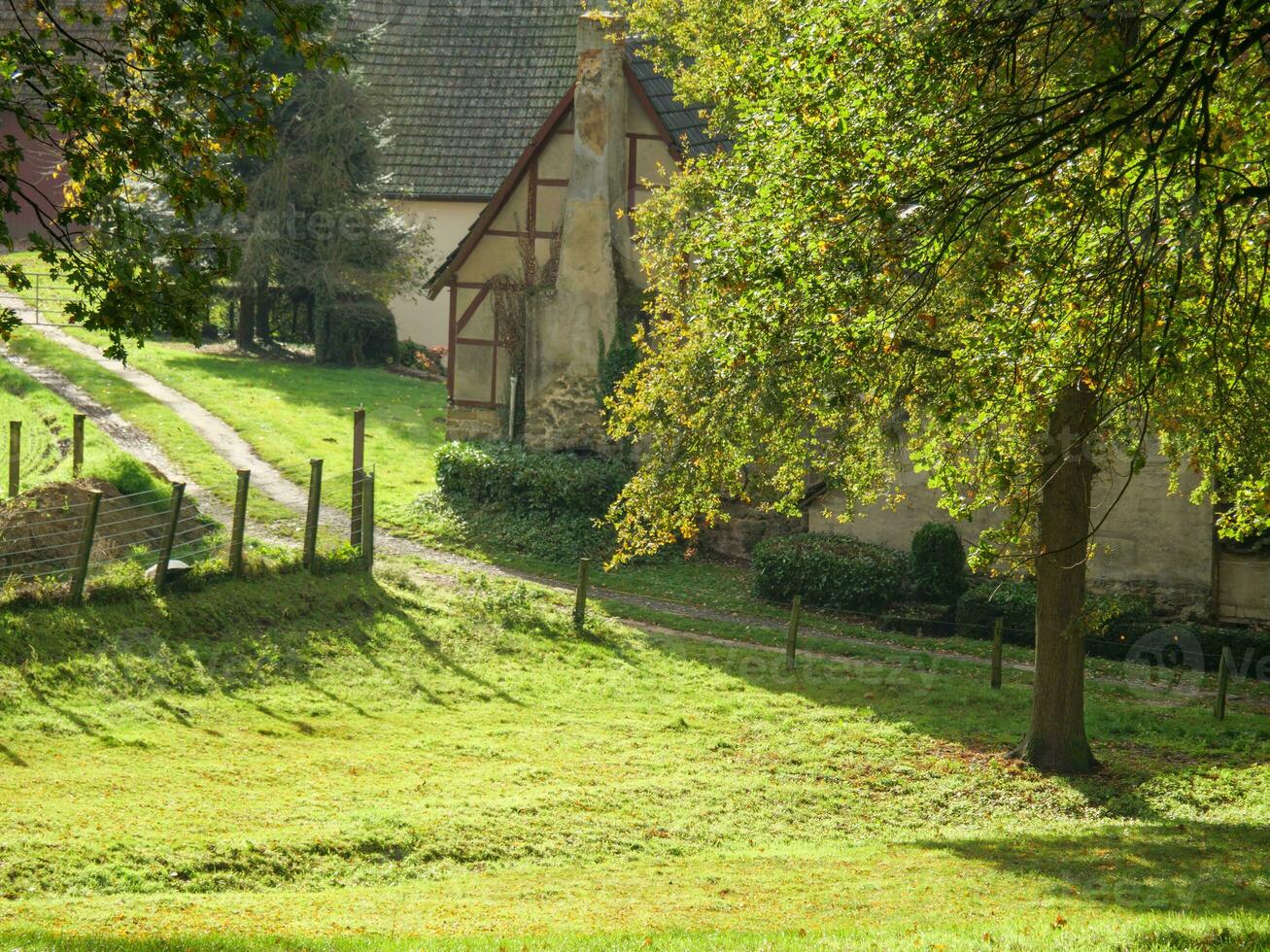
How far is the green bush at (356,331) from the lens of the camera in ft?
126

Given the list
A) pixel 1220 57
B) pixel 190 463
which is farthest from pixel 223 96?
pixel 190 463

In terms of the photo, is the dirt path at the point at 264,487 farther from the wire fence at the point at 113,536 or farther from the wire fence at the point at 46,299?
the wire fence at the point at 113,536

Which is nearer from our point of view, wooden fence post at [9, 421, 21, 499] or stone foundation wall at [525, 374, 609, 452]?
wooden fence post at [9, 421, 21, 499]

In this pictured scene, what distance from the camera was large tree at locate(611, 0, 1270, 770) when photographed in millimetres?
9477

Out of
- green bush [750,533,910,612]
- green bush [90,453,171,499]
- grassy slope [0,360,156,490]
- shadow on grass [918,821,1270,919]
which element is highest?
grassy slope [0,360,156,490]

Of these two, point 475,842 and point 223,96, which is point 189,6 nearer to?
point 223,96

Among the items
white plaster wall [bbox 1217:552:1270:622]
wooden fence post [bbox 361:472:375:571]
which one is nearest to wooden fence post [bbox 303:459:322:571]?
wooden fence post [bbox 361:472:375:571]

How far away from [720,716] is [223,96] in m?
9.90

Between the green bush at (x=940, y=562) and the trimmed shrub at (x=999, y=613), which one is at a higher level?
the green bush at (x=940, y=562)

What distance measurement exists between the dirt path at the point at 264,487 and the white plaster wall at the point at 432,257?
10.4m

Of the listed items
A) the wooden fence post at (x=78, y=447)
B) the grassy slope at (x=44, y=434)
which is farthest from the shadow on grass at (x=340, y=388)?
the wooden fence post at (x=78, y=447)

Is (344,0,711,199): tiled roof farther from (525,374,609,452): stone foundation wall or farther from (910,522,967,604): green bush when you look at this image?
(910,522,967,604): green bush

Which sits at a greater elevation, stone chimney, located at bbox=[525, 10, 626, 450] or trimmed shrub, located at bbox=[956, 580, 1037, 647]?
stone chimney, located at bbox=[525, 10, 626, 450]

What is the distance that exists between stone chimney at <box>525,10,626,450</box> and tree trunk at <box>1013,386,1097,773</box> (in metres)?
14.0
